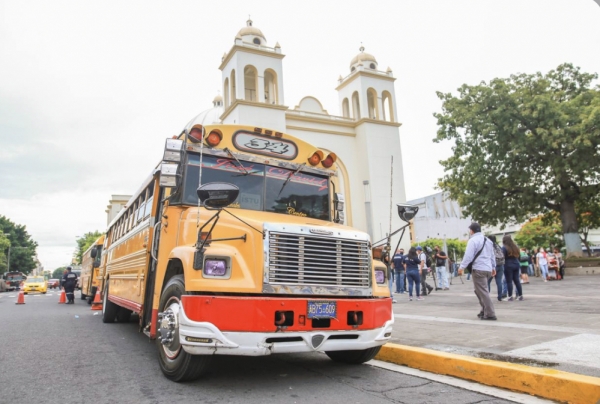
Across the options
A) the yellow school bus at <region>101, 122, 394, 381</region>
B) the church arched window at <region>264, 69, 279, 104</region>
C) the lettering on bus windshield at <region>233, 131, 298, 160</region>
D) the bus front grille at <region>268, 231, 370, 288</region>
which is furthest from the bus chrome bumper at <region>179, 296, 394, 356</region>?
the church arched window at <region>264, 69, 279, 104</region>

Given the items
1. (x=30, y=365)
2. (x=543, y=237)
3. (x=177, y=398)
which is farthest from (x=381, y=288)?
(x=543, y=237)

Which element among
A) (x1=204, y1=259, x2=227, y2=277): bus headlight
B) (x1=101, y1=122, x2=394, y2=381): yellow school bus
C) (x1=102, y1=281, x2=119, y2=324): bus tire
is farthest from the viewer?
(x1=102, y1=281, x2=119, y2=324): bus tire

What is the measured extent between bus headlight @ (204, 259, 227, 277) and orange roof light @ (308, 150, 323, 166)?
2482 millimetres

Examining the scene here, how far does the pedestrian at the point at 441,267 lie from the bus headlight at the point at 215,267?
12.9 m

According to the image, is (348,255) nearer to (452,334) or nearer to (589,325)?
(452,334)

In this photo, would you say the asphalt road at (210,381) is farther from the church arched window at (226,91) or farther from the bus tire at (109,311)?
the church arched window at (226,91)

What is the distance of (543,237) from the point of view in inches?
1928

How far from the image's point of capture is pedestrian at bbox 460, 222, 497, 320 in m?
7.74

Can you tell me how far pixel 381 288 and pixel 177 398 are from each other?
2.45m

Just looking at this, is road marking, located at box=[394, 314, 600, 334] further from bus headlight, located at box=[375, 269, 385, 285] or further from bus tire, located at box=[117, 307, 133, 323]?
bus tire, located at box=[117, 307, 133, 323]

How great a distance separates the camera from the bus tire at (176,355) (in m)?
4.39

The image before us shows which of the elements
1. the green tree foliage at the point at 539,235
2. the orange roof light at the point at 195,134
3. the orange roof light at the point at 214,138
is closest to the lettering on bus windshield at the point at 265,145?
the orange roof light at the point at 214,138

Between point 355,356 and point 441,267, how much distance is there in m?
12.3

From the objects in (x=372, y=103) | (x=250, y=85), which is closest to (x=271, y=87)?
(x=250, y=85)
